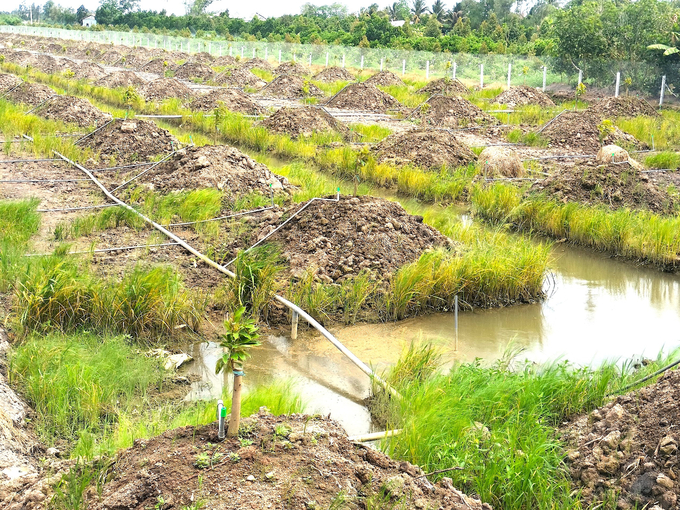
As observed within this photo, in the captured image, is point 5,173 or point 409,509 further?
point 5,173

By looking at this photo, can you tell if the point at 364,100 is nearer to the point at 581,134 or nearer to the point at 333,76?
the point at 581,134

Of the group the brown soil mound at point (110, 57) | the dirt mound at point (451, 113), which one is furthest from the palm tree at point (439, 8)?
the dirt mound at point (451, 113)

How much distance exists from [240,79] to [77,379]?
81.4 ft

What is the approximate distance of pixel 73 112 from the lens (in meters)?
15.7

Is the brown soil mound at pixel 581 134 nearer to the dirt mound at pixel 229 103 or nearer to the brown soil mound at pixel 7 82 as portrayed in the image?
the dirt mound at pixel 229 103

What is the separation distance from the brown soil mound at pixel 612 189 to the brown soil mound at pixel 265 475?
749 cm

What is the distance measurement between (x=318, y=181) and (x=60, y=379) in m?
6.84

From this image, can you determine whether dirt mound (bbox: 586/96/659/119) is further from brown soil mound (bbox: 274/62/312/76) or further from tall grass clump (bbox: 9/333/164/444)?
tall grass clump (bbox: 9/333/164/444)

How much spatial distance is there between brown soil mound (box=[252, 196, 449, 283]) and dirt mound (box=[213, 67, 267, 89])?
805 inches

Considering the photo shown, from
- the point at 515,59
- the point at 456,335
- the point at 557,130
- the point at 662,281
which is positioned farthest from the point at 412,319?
the point at 515,59

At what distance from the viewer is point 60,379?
4.69 meters

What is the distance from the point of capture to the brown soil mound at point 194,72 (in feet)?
100

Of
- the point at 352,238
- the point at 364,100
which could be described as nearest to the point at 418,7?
the point at 364,100

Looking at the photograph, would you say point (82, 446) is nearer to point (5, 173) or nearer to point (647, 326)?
point (647, 326)
